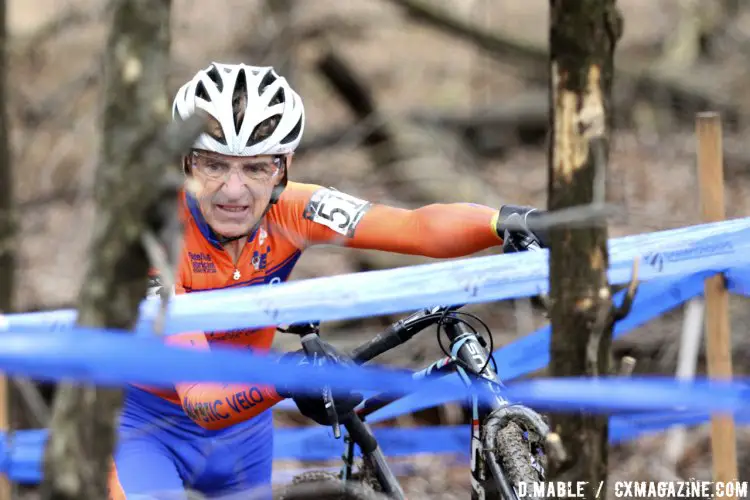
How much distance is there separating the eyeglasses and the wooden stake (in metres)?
1.67

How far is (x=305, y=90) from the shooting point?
1175 cm

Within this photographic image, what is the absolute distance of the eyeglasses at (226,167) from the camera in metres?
4.17

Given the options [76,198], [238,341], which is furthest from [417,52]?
[238,341]

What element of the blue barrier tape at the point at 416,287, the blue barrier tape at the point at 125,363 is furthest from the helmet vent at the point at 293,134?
the blue barrier tape at the point at 125,363

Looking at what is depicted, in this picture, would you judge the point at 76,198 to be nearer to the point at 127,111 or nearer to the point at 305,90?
the point at 305,90

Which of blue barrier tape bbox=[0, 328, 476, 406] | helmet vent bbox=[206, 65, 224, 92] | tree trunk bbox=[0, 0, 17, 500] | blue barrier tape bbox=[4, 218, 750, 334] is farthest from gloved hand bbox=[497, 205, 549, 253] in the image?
tree trunk bbox=[0, 0, 17, 500]

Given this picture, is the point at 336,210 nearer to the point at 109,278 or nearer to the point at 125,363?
the point at 109,278

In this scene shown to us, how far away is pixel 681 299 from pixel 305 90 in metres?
8.26

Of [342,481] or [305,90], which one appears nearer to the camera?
[342,481]

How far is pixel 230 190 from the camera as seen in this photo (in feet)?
13.6

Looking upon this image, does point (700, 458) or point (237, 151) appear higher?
point (237, 151)

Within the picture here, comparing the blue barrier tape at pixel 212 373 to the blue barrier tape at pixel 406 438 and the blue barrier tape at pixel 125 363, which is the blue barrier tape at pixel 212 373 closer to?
the blue barrier tape at pixel 125 363

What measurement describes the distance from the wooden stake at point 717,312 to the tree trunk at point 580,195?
1.24m

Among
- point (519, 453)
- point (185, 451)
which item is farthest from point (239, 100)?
point (519, 453)
